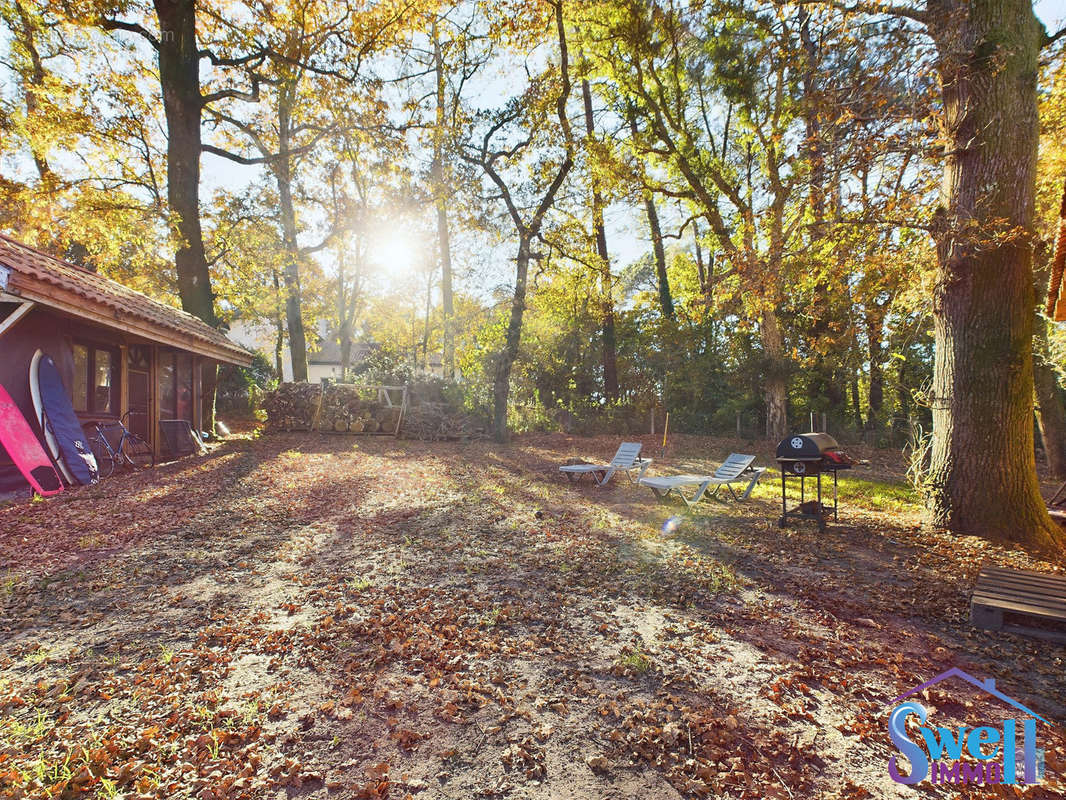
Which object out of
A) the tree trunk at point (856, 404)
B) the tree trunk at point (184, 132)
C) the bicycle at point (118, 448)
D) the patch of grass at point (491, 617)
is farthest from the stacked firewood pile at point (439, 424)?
the patch of grass at point (491, 617)

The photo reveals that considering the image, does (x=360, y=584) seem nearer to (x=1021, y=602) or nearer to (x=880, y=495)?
(x=1021, y=602)

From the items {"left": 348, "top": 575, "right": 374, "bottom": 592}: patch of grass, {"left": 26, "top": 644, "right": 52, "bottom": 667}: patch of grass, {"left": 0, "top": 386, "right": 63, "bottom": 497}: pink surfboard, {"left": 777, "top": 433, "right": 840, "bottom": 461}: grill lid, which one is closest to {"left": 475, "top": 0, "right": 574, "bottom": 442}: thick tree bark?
{"left": 777, "top": 433, "right": 840, "bottom": 461}: grill lid

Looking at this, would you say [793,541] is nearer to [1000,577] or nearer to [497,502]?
[1000,577]

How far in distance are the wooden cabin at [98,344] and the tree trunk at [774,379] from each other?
14.9 meters

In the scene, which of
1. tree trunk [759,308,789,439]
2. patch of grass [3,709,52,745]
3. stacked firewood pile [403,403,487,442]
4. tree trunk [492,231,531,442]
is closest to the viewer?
patch of grass [3,709,52,745]

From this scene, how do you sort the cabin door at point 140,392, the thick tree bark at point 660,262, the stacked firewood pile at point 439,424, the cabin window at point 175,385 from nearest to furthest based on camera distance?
the cabin door at point 140,392 → the cabin window at point 175,385 → the stacked firewood pile at point 439,424 → the thick tree bark at point 660,262

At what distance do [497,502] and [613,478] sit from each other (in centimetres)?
344

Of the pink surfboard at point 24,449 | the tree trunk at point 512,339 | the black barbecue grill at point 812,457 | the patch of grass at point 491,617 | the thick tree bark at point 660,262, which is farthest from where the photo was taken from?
the thick tree bark at point 660,262

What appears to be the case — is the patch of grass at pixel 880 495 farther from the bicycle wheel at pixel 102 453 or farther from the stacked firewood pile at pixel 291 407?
the stacked firewood pile at pixel 291 407

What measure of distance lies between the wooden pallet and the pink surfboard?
36.6ft

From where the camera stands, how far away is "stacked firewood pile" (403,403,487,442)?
52.3 feet

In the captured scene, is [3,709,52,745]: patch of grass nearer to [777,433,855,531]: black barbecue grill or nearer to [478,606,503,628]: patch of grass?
[478,606,503,628]: patch of grass

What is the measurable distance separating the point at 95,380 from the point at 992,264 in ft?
49.1

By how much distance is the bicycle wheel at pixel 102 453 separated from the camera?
9148mm
